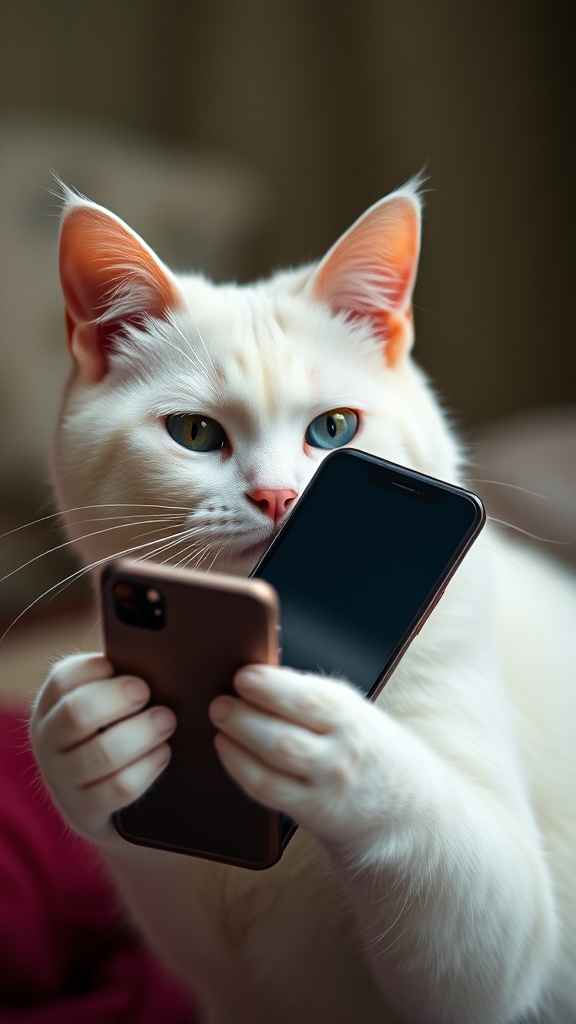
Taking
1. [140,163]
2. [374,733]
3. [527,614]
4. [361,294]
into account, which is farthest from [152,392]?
[140,163]

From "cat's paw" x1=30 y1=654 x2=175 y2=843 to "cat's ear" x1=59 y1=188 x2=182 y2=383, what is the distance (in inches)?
11.6

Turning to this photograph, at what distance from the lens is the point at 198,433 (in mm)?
603

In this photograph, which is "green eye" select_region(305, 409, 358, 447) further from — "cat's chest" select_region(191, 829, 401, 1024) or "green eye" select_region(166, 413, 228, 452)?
"cat's chest" select_region(191, 829, 401, 1024)

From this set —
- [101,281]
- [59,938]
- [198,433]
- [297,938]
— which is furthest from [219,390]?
[59,938]

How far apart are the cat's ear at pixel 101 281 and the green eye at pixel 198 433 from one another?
0.10 m

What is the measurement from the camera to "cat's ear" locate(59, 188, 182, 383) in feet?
2.01

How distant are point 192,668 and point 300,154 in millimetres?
1815

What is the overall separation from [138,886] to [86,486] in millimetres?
313

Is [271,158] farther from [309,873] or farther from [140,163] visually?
[309,873]

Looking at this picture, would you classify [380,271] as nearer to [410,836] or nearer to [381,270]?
[381,270]

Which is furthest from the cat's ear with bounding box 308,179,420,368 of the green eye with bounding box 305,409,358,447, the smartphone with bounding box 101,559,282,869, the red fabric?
the red fabric

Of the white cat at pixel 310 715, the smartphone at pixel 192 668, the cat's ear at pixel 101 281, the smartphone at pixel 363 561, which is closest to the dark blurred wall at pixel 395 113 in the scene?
the white cat at pixel 310 715

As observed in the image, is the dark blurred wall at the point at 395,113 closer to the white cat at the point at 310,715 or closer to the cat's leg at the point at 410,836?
the white cat at the point at 310,715

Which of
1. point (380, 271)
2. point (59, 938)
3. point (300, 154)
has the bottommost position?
point (59, 938)
